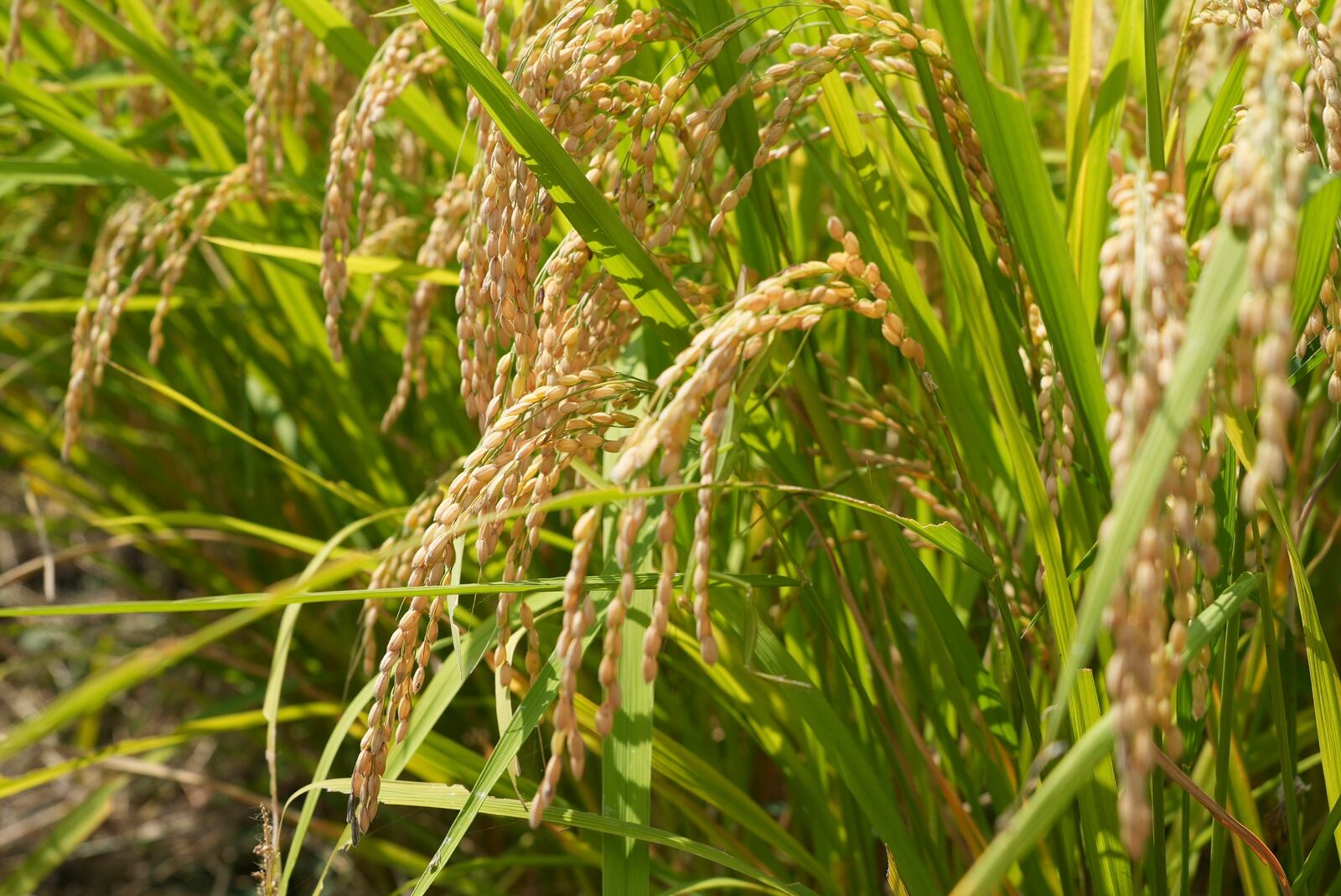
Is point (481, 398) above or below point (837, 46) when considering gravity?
below

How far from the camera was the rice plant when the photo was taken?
0.72 meters

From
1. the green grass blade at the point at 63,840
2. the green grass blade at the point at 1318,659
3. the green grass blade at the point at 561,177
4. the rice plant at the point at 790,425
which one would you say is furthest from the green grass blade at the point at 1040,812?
the green grass blade at the point at 63,840

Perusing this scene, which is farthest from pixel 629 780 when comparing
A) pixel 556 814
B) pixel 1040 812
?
pixel 1040 812

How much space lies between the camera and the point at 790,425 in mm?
1438

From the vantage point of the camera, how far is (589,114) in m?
1.09

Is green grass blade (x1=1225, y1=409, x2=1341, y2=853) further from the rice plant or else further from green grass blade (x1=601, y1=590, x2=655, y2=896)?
green grass blade (x1=601, y1=590, x2=655, y2=896)

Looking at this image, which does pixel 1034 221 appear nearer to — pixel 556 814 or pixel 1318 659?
pixel 1318 659

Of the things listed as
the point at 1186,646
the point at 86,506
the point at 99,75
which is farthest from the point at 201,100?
the point at 1186,646

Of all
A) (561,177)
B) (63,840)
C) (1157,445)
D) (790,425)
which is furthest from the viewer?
(63,840)

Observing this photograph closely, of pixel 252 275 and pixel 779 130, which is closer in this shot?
pixel 779 130

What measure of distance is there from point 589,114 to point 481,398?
312 millimetres

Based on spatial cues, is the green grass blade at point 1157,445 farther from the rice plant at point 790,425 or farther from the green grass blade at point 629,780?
the green grass blade at point 629,780

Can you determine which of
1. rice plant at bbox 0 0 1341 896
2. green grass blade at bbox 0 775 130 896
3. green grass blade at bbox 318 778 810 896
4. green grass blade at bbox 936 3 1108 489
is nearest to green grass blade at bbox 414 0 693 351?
rice plant at bbox 0 0 1341 896

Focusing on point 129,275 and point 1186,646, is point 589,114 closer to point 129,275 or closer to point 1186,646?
point 1186,646
